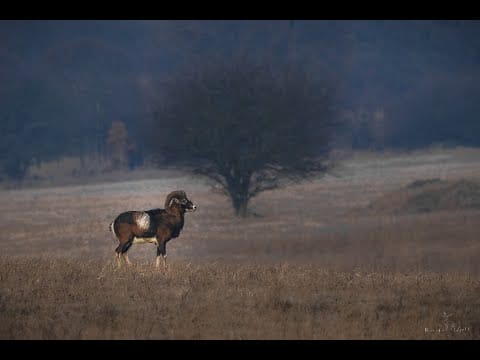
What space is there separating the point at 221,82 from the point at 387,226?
11.4m

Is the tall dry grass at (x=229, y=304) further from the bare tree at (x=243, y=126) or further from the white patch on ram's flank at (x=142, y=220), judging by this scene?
the bare tree at (x=243, y=126)

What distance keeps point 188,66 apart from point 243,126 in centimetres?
5050

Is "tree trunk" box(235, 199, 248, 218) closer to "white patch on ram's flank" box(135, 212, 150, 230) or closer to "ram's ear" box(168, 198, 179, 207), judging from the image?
"ram's ear" box(168, 198, 179, 207)

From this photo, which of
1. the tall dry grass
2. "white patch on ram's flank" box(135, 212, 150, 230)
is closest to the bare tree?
"white patch on ram's flank" box(135, 212, 150, 230)

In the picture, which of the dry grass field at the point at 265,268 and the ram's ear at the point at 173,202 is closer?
the dry grass field at the point at 265,268

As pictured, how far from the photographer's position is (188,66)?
88188mm

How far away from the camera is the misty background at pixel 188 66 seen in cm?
9669

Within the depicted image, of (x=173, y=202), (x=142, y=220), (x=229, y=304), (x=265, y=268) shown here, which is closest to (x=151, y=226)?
(x=142, y=220)

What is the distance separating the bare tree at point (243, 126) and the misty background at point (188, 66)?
42280mm

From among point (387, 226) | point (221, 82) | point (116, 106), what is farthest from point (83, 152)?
point (387, 226)

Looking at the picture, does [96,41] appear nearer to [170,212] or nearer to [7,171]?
[7,171]

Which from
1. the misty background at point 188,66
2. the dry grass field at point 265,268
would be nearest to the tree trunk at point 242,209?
the dry grass field at point 265,268

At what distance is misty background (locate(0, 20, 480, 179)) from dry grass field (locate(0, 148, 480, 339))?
3939cm

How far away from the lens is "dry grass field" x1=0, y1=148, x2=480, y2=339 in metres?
11.7
